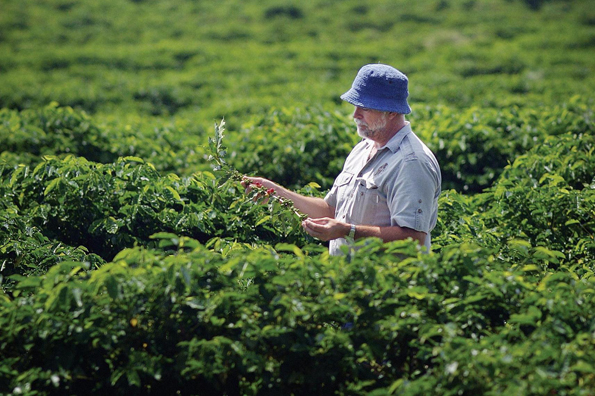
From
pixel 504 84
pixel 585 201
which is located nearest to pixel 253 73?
pixel 504 84

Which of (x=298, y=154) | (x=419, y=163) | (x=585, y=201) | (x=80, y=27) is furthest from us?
(x=80, y=27)

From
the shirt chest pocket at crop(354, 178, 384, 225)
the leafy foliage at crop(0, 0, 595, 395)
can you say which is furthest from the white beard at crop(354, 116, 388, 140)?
the leafy foliage at crop(0, 0, 595, 395)

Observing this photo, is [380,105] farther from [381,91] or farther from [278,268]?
[278,268]

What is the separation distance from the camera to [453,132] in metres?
7.35

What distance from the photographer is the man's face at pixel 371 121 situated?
3.75 metres

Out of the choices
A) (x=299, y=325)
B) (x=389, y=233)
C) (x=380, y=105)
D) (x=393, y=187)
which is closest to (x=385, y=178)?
(x=393, y=187)

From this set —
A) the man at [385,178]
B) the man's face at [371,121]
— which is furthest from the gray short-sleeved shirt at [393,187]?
the man's face at [371,121]

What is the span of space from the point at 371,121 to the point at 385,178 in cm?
36

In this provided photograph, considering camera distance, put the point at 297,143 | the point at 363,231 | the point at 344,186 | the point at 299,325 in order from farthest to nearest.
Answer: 1. the point at 297,143
2. the point at 344,186
3. the point at 363,231
4. the point at 299,325

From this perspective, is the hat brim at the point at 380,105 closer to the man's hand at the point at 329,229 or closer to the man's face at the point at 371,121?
the man's face at the point at 371,121

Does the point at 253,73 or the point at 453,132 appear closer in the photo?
the point at 453,132

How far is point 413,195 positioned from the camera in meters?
3.50

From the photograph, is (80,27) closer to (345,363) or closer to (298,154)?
(298,154)

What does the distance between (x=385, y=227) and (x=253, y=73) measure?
551 inches
